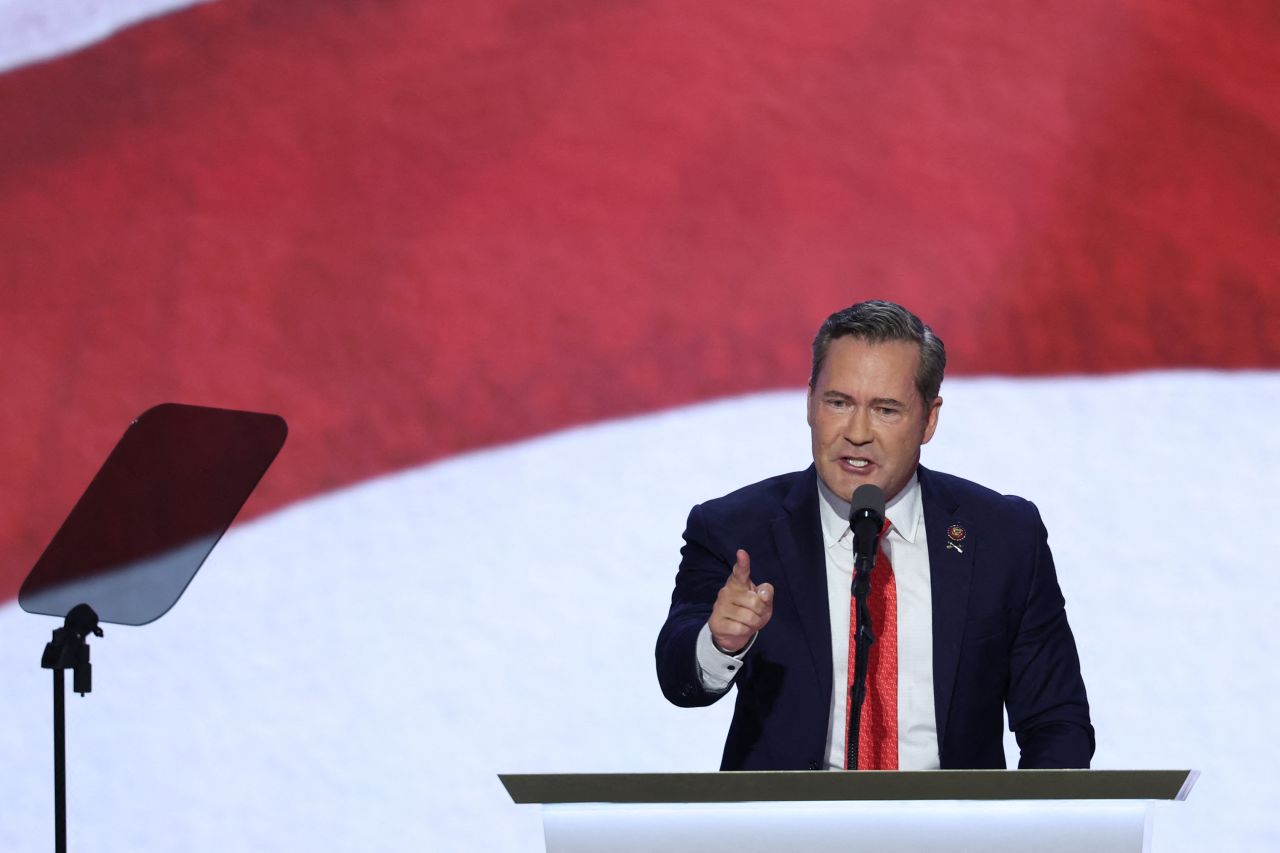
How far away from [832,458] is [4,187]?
2.07 m

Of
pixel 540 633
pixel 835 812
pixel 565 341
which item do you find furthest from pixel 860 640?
pixel 565 341

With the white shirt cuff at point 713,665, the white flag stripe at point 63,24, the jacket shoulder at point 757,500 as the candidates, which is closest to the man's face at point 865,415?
the jacket shoulder at point 757,500

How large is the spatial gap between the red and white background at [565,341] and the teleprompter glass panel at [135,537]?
2.53 ft

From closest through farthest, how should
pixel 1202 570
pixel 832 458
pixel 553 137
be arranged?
1. pixel 832 458
2. pixel 1202 570
3. pixel 553 137

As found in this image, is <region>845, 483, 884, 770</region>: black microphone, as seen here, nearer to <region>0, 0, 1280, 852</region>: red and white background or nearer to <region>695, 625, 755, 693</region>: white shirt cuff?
<region>695, 625, 755, 693</region>: white shirt cuff

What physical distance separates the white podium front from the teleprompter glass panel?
3.38ft

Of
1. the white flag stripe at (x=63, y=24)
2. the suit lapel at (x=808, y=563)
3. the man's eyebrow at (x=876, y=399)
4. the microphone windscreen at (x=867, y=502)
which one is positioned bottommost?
the microphone windscreen at (x=867, y=502)

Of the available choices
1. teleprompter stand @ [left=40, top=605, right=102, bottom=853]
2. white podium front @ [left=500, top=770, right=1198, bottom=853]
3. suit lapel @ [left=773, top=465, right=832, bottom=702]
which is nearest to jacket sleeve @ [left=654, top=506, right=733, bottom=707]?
suit lapel @ [left=773, top=465, right=832, bottom=702]

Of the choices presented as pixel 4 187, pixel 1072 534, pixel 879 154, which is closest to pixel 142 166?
pixel 4 187

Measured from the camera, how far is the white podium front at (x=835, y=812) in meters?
1.47

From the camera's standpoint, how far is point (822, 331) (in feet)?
7.67

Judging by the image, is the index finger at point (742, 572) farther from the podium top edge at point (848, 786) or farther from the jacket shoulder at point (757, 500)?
the jacket shoulder at point (757, 500)

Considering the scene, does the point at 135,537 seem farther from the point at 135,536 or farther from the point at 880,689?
the point at 880,689

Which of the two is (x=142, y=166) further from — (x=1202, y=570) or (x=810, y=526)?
(x=1202, y=570)
